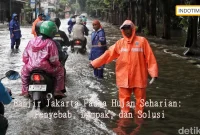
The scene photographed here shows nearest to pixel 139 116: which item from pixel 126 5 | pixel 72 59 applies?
pixel 72 59

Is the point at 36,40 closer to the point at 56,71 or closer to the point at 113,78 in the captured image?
the point at 56,71

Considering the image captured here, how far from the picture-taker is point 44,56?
23.1 feet

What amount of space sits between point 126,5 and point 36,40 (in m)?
44.8

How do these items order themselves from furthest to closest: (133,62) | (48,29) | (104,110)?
1. (104,110)
2. (48,29)
3. (133,62)

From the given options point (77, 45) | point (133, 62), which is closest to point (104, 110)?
point (133, 62)

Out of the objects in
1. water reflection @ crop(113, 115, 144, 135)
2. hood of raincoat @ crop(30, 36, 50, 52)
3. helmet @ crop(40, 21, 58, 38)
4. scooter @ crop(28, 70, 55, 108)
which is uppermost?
helmet @ crop(40, 21, 58, 38)

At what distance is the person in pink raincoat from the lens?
704cm

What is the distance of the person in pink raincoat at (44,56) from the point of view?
704 centimetres

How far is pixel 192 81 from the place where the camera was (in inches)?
444

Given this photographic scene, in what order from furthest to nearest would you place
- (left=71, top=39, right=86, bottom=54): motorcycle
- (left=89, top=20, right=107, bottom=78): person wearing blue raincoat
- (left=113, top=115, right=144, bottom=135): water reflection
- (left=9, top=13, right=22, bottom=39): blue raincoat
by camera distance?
(left=9, top=13, right=22, bottom=39): blue raincoat
(left=71, top=39, right=86, bottom=54): motorcycle
(left=89, top=20, right=107, bottom=78): person wearing blue raincoat
(left=113, top=115, right=144, bottom=135): water reflection

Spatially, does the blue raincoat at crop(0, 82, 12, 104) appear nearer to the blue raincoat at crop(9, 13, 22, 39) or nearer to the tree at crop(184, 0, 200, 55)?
the blue raincoat at crop(9, 13, 22, 39)

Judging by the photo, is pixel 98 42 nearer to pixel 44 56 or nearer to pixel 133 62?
pixel 44 56

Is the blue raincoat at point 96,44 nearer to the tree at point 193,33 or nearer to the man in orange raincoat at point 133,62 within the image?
the man in orange raincoat at point 133,62

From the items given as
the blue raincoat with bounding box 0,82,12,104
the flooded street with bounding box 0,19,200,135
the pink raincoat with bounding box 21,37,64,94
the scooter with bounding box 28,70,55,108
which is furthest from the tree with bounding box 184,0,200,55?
the blue raincoat with bounding box 0,82,12,104
